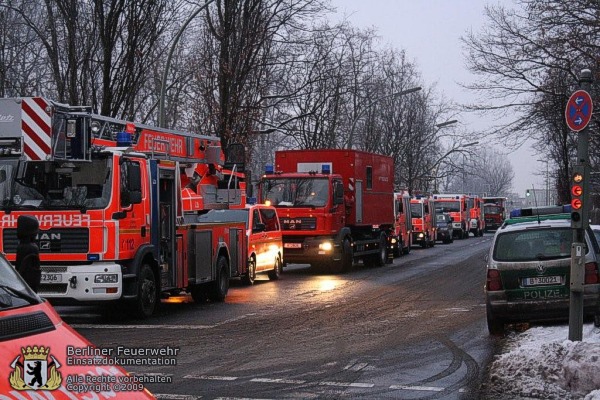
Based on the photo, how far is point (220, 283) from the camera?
18.4 m

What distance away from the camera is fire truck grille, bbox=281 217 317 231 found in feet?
88.4

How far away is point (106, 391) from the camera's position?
4.56 m

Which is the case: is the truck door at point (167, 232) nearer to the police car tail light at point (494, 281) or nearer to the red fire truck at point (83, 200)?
the red fire truck at point (83, 200)

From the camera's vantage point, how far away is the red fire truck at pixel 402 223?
125 feet

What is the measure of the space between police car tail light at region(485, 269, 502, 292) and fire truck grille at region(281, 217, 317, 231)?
13.5 meters

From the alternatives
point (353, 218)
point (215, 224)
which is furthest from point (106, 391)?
point (353, 218)

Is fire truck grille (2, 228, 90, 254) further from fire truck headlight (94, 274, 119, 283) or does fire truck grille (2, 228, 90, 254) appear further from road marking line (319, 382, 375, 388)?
road marking line (319, 382, 375, 388)

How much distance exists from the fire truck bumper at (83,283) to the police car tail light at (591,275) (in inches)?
266

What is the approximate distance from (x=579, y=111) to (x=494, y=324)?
3970mm

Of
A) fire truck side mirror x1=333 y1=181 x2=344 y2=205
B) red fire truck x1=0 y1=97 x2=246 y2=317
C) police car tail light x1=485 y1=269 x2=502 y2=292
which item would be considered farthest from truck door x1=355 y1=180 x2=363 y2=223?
police car tail light x1=485 y1=269 x2=502 y2=292

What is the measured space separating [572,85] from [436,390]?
20.7m

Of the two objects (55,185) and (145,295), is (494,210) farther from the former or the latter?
(55,185)

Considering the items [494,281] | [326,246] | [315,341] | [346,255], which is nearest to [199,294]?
[315,341]

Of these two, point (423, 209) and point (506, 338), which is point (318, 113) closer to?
point (423, 209)
